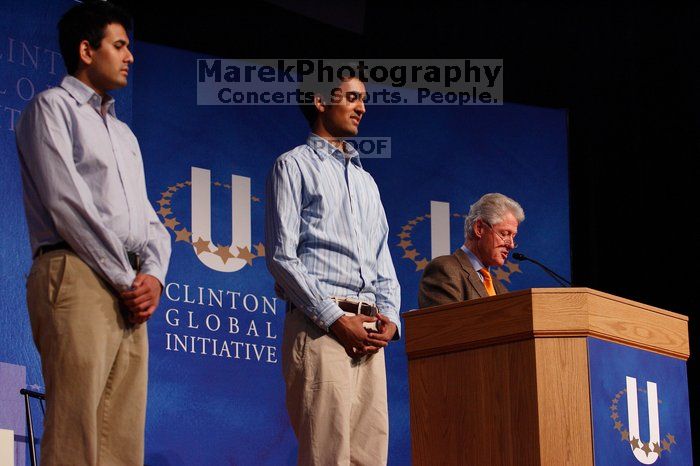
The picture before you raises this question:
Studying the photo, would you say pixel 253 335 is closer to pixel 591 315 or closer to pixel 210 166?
pixel 210 166

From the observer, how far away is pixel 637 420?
337 cm

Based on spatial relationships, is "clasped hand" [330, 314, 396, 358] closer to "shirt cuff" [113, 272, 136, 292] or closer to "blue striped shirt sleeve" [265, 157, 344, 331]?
"blue striped shirt sleeve" [265, 157, 344, 331]

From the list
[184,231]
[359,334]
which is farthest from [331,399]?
[184,231]

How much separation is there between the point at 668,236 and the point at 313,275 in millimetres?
3660

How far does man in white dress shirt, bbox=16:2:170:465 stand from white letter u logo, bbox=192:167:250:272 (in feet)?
7.71

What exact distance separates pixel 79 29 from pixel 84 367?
0.86m

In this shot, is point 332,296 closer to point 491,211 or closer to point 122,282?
point 122,282

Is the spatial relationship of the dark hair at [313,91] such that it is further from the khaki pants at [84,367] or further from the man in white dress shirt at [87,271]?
the khaki pants at [84,367]

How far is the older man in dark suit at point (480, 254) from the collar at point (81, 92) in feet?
5.85

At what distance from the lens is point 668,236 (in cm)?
606

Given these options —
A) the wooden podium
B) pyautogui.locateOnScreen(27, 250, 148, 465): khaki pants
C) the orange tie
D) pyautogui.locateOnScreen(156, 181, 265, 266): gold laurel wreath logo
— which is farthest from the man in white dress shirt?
pyautogui.locateOnScreen(156, 181, 265, 266): gold laurel wreath logo

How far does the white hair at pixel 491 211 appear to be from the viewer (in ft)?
14.5

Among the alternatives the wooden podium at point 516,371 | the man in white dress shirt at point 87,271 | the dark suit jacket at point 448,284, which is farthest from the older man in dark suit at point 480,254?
the man in white dress shirt at point 87,271

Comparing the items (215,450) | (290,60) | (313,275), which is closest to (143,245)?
(313,275)
